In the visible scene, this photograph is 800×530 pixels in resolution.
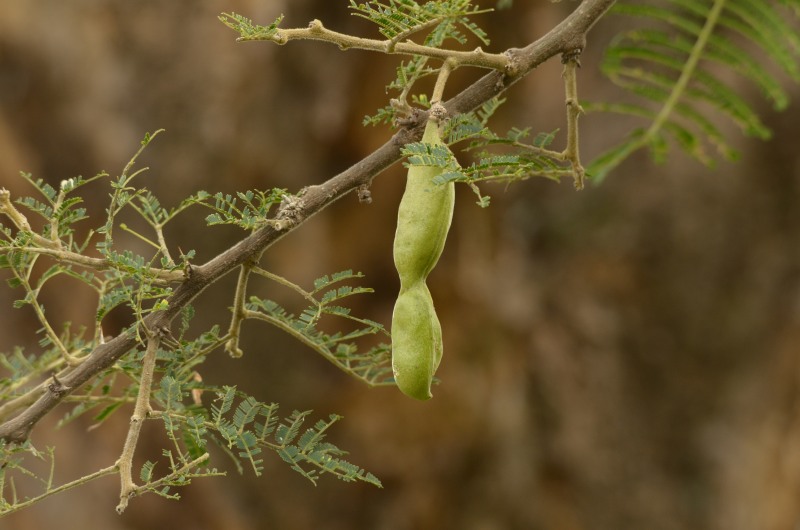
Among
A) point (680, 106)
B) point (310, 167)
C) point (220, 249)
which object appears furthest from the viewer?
point (310, 167)

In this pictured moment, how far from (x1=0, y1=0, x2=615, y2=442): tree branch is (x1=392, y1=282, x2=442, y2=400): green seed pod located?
0.09 metres

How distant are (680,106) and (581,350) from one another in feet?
5.65

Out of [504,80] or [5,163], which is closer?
[504,80]

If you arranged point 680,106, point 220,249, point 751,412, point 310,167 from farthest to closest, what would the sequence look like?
1. point 751,412
2. point 310,167
3. point 220,249
4. point 680,106

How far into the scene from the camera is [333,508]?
222cm

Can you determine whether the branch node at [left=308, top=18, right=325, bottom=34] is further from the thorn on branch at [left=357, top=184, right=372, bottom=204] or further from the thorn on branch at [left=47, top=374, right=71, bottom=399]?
the thorn on branch at [left=47, top=374, right=71, bottom=399]

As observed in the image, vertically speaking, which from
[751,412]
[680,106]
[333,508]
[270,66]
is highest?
[751,412]

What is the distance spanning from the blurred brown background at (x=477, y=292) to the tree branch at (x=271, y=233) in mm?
1356

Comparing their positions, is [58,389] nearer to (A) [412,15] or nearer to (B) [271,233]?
(B) [271,233]

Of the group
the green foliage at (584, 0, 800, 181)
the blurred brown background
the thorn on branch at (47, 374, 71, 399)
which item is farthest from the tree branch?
the blurred brown background

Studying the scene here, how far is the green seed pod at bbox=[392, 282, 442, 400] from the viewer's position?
568 millimetres

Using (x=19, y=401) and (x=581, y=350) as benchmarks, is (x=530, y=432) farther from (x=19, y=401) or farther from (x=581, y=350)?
(x=19, y=401)

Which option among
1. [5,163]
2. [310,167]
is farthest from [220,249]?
[5,163]

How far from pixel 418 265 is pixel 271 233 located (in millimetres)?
100
